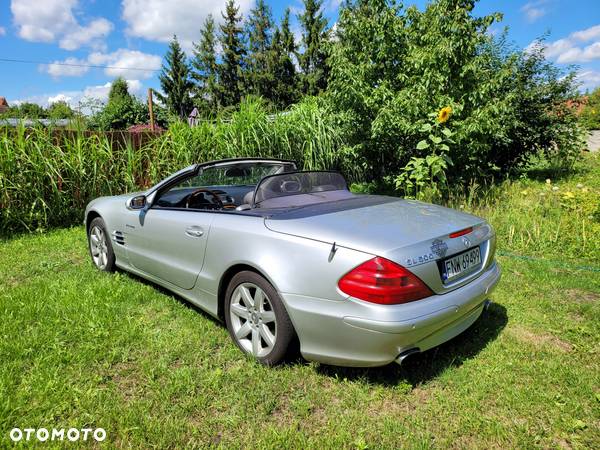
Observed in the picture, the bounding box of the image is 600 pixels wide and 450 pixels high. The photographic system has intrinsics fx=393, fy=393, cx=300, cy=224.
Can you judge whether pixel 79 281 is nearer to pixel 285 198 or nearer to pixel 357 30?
pixel 285 198

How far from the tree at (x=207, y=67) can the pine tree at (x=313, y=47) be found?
29.9 feet

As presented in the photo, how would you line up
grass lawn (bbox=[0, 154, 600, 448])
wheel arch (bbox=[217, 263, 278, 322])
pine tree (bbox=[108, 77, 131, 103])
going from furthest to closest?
1. pine tree (bbox=[108, 77, 131, 103])
2. wheel arch (bbox=[217, 263, 278, 322])
3. grass lawn (bbox=[0, 154, 600, 448])

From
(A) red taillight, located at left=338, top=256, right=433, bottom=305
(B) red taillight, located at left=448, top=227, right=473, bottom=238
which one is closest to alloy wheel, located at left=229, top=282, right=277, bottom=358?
(A) red taillight, located at left=338, top=256, right=433, bottom=305

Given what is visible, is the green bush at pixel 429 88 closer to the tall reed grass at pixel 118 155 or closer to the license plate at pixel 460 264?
the tall reed grass at pixel 118 155

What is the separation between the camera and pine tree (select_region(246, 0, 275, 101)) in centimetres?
3578

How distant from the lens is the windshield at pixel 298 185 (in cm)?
296

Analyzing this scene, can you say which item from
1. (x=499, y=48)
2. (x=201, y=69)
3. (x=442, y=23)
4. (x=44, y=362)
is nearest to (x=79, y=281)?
(x=44, y=362)

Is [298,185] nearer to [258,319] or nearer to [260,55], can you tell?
[258,319]

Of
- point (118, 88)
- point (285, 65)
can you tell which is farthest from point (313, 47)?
point (118, 88)

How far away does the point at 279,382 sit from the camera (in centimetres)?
241

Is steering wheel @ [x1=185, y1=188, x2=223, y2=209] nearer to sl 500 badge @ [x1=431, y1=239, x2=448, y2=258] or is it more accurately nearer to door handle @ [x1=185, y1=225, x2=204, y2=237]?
door handle @ [x1=185, y1=225, x2=204, y2=237]

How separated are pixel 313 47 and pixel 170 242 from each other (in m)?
34.0

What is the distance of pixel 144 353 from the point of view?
2789mm

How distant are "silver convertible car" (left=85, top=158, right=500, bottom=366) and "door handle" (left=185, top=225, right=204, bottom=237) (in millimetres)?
12
